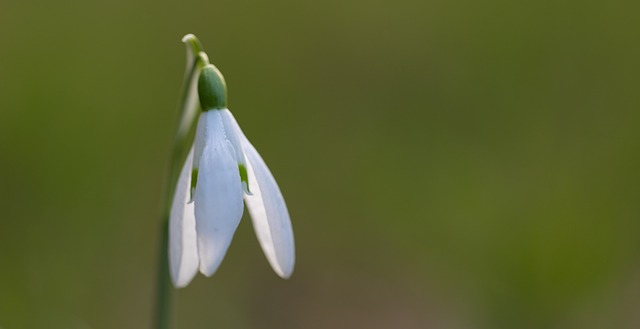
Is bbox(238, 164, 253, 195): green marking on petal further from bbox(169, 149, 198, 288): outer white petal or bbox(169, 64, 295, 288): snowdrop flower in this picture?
bbox(169, 149, 198, 288): outer white petal

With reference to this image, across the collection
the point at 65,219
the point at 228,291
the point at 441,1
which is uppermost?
the point at 441,1

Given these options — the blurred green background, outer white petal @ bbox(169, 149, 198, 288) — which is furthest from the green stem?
the blurred green background

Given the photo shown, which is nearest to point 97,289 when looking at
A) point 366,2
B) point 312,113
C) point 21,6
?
point 312,113

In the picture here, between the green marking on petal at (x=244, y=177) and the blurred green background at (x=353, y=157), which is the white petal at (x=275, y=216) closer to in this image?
the green marking on petal at (x=244, y=177)

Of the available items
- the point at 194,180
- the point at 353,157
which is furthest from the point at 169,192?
the point at 353,157

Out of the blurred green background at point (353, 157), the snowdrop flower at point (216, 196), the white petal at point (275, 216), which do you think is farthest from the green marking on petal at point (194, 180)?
the blurred green background at point (353, 157)

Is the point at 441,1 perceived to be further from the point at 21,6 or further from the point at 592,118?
the point at 21,6
